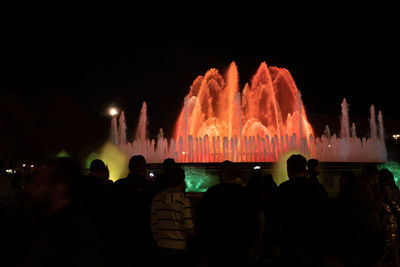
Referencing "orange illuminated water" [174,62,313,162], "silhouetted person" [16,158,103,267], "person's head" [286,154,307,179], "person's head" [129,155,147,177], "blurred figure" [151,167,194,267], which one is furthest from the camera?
"orange illuminated water" [174,62,313,162]

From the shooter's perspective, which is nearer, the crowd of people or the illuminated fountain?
the crowd of people

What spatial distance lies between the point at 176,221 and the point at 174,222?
3cm

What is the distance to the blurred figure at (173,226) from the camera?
4137 mm

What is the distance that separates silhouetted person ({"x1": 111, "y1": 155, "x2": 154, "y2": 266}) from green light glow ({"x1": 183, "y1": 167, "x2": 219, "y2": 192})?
1068 centimetres

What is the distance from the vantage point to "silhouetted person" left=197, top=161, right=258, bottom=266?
3.80 meters

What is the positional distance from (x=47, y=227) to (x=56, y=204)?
19 centimetres

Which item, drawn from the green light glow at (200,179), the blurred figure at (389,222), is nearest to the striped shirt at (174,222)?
the blurred figure at (389,222)

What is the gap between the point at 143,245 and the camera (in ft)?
14.9

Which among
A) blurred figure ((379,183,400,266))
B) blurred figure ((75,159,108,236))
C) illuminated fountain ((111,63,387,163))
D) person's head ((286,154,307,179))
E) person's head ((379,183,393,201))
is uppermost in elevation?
illuminated fountain ((111,63,387,163))

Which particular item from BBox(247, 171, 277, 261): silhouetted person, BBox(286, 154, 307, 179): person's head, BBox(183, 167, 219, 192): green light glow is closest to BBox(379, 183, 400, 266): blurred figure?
BBox(247, 171, 277, 261): silhouetted person

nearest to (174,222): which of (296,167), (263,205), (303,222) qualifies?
(303,222)

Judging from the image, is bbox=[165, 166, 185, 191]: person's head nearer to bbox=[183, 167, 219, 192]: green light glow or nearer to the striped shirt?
the striped shirt

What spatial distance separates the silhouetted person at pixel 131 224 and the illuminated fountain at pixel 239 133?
13817 millimetres

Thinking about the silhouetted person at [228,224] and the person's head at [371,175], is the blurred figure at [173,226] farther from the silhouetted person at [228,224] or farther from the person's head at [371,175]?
the person's head at [371,175]
